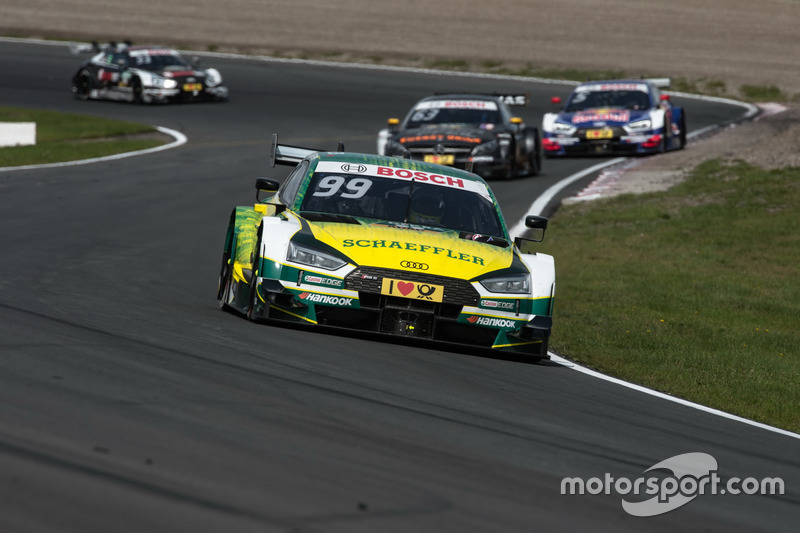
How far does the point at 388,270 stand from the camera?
8234mm

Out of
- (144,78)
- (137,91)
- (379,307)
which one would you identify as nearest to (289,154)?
(379,307)

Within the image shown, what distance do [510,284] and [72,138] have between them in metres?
17.2

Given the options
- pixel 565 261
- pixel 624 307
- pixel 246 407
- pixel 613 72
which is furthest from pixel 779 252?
pixel 613 72

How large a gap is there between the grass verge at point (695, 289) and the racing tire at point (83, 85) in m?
16.0

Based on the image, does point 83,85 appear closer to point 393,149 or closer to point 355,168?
point 393,149

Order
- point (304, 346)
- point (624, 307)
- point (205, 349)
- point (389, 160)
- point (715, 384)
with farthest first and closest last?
point (624, 307) < point (389, 160) < point (715, 384) < point (304, 346) < point (205, 349)

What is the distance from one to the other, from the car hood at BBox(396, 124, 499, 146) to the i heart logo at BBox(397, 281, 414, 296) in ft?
37.0

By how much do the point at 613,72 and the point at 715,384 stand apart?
34213mm

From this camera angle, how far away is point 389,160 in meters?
10.1

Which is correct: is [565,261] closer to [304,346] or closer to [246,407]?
[304,346]

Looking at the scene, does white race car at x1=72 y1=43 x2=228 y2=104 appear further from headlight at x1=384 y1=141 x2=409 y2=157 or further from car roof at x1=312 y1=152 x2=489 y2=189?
car roof at x1=312 y1=152 x2=489 y2=189

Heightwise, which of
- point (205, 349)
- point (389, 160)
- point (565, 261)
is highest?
point (389, 160)

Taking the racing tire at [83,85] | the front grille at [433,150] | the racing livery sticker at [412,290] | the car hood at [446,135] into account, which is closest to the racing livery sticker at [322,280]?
the racing livery sticker at [412,290]

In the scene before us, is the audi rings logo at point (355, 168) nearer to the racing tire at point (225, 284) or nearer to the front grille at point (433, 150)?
the racing tire at point (225, 284)
